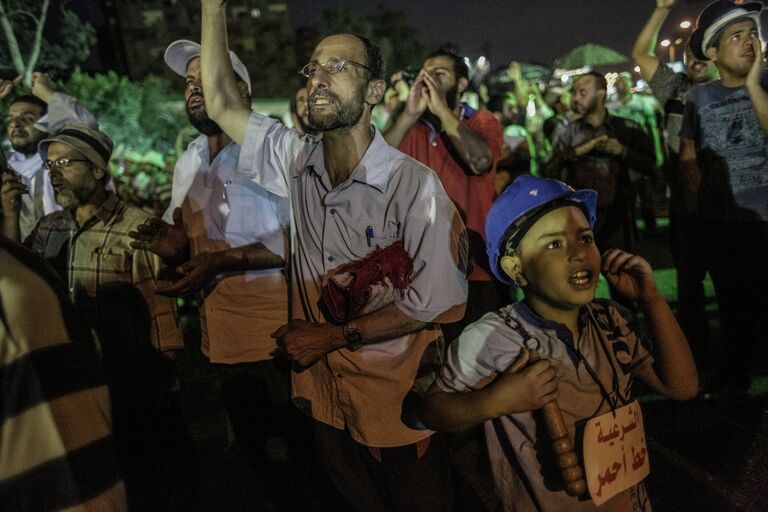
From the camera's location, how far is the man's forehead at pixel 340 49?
2281mm

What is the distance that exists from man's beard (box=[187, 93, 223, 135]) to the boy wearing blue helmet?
1.86 metres

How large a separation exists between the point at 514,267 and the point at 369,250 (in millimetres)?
521

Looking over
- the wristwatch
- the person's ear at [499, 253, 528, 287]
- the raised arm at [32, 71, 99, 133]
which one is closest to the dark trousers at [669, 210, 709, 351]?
the person's ear at [499, 253, 528, 287]

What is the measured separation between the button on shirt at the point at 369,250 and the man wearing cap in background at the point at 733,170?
2.23m

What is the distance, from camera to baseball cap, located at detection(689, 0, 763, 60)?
332 centimetres

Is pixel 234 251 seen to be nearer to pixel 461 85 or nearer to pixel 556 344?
pixel 556 344

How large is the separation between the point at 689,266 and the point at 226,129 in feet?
10.7

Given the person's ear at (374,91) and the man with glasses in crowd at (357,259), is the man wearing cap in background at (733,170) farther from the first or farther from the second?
the man with glasses in crowd at (357,259)

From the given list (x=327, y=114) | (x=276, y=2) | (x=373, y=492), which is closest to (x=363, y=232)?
(x=327, y=114)

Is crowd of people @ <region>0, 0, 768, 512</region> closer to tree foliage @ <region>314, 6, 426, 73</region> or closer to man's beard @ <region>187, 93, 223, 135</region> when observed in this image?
man's beard @ <region>187, 93, 223, 135</region>

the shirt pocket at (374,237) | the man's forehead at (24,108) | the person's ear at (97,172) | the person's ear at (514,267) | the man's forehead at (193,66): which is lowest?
the person's ear at (514,267)

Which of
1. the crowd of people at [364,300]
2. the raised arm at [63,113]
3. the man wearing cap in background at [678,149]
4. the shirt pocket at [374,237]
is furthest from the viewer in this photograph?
the man wearing cap in background at [678,149]

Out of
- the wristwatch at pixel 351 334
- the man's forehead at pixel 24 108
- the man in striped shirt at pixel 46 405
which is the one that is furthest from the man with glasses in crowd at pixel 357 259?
the man's forehead at pixel 24 108

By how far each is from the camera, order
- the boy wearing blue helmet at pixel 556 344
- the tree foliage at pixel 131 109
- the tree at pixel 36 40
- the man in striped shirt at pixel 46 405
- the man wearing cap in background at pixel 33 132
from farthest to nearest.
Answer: the tree foliage at pixel 131 109
the tree at pixel 36 40
the man wearing cap in background at pixel 33 132
the boy wearing blue helmet at pixel 556 344
the man in striped shirt at pixel 46 405
